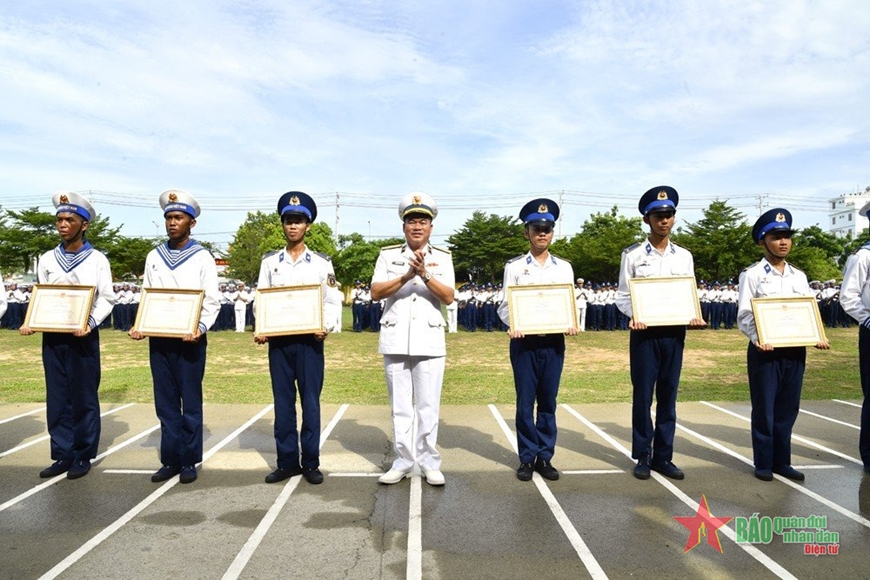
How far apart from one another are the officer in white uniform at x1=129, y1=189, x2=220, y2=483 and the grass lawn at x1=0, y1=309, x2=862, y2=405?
340 cm

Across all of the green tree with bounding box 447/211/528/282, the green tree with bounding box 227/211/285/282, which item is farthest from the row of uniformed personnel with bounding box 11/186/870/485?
the green tree with bounding box 227/211/285/282

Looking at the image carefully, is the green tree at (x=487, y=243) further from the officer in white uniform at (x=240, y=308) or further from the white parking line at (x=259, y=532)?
the white parking line at (x=259, y=532)

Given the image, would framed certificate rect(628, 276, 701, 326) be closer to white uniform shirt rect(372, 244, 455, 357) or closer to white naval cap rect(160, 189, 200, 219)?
white uniform shirt rect(372, 244, 455, 357)

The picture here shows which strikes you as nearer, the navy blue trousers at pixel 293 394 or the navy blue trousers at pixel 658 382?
the navy blue trousers at pixel 293 394

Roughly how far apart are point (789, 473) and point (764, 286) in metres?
1.66

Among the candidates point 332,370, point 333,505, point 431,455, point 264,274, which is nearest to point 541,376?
point 431,455

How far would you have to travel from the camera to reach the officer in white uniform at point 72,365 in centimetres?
498

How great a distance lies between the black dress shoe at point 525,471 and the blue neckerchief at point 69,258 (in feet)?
14.4

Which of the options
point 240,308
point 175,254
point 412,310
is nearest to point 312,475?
point 412,310

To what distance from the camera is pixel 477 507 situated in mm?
4227

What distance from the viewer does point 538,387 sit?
498 centimetres

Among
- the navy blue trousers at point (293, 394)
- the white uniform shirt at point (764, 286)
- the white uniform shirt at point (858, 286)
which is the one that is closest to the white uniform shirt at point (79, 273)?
the navy blue trousers at point (293, 394)

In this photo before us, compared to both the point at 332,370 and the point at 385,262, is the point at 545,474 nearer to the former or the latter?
the point at 385,262

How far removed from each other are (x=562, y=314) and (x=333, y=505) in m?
2.39
